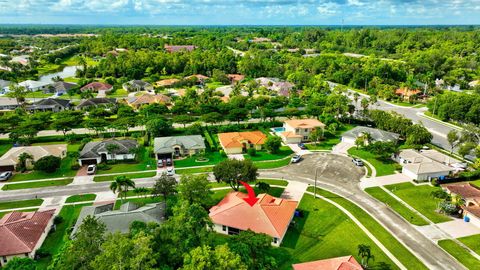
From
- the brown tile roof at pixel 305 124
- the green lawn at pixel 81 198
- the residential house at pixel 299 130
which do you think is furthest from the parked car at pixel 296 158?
the green lawn at pixel 81 198

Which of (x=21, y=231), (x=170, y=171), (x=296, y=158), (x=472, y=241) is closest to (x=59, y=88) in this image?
(x=170, y=171)

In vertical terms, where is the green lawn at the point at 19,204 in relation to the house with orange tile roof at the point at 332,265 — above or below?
below

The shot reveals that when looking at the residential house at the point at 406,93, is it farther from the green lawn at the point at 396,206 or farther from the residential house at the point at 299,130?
the green lawn at the point at 396,206

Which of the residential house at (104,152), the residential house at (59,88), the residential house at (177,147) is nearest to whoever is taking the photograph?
the residential house at (104,152)

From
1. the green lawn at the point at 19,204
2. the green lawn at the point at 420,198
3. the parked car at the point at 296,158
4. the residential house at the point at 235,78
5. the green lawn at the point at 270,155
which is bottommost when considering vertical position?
the green lawn at the point at 420,198

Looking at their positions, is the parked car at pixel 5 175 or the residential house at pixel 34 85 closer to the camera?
the parked car at pixel 5 175

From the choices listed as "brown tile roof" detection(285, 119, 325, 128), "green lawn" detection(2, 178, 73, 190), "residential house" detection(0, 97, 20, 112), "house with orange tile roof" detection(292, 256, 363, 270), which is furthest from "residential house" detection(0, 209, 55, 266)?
"residential house" detection(0, 97, 20, 112)

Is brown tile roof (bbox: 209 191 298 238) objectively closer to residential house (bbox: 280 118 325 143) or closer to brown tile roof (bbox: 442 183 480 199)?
brown tile roof (bbox: 442 183 480 199)
